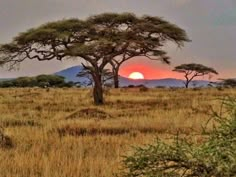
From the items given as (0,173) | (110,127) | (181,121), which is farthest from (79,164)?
(181,121)

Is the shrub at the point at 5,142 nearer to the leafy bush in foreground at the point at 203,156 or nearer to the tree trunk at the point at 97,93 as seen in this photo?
the leafy bush in foreground at the point at 203,156

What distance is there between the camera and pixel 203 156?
3.57 meters

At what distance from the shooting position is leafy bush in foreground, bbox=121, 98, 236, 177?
3445mm

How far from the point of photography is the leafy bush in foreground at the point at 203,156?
3445 mm

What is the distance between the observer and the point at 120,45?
30.3 metres

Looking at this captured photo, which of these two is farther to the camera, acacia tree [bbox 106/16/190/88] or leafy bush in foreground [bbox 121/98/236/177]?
acacia tree [bbox 106/16/190/88]

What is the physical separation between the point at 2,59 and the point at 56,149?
2233cm

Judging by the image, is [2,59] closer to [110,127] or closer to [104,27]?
[104,27]

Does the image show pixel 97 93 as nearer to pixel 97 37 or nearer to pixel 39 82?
pixel 97 37

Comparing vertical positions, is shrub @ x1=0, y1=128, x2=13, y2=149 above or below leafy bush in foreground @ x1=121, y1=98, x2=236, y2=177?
below

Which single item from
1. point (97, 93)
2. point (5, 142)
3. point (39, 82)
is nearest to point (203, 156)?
point (5, 142)

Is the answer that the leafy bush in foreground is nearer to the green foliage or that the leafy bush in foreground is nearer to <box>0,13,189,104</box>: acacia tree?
<box>0,13,189,104</box>: acacia tree

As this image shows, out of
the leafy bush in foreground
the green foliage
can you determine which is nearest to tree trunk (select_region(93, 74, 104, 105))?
the leafy bush in foreground

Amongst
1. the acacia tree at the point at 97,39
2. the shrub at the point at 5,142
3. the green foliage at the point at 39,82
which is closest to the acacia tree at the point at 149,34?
the acacia tree at the point at 97,39
